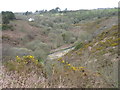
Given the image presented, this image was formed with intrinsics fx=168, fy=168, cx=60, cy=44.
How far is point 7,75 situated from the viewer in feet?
9.36

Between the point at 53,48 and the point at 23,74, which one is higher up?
the point at 23,74

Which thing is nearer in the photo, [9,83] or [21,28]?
[9,83]

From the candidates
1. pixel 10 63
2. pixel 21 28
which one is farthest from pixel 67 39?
pixel 10 63

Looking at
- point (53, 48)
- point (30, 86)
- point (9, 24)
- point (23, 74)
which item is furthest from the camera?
point (9, 24)

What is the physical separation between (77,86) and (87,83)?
7.7 inches

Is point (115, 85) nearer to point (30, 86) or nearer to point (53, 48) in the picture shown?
point (30, 86)

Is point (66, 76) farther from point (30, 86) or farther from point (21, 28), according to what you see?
point (21, 28)

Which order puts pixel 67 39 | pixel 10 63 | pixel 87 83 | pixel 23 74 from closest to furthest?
pixel 87 83 → pixel 23 74 → pixel 10 63 → pixel 67 39

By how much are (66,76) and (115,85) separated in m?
0.84

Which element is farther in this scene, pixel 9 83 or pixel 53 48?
pixel 53 48

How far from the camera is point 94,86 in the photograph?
256cm

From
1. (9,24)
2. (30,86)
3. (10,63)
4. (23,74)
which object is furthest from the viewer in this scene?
(9,24)

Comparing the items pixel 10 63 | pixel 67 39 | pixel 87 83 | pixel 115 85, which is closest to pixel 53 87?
pixel 87 83

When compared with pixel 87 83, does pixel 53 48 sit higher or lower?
lower
